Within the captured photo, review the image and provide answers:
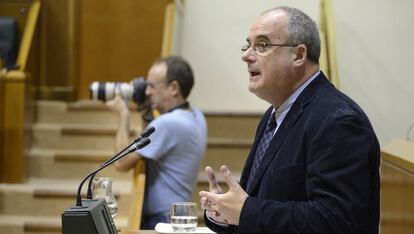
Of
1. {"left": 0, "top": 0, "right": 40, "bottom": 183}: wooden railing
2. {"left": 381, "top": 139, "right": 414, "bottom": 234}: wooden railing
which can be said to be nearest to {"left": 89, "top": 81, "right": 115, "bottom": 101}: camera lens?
{"left": 0, "top": 0, "right": 40, "bottom": 183}: wooden railing

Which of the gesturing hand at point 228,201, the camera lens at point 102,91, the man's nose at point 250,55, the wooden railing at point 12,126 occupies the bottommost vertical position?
the wooden railing at point 12,126

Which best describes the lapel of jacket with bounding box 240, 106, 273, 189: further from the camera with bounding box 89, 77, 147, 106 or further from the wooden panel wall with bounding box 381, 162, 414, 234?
the camera with bounding box 89, 77, 147, 106

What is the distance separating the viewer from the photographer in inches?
129

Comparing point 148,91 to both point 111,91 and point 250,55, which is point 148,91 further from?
point 250,55

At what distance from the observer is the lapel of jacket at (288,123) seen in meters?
1.92

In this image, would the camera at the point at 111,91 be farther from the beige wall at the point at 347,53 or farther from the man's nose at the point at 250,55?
the man's nose at the point at 250,55

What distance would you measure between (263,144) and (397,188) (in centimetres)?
113

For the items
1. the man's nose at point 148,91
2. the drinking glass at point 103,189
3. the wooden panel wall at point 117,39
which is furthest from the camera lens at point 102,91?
the wooden panel wall at point 117,39

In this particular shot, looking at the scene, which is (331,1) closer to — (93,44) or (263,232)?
(93,44)

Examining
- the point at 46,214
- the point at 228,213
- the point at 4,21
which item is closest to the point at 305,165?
the point at 228,213

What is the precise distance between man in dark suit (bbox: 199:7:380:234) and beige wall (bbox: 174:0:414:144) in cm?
397

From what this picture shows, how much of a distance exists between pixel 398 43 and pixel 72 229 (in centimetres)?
475

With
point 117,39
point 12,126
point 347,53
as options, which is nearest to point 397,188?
point 12,126

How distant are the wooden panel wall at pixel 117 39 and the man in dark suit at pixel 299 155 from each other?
4304 millimetres
